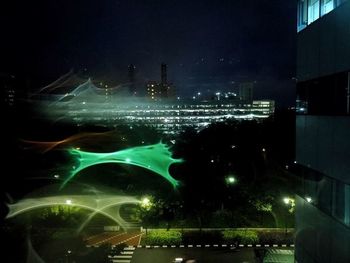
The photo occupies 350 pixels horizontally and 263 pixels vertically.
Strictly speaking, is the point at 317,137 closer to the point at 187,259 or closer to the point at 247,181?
the point at 187,259

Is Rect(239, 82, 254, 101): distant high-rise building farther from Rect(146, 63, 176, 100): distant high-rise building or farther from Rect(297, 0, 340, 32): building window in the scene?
Rect(297, 0, 340, 32): building window

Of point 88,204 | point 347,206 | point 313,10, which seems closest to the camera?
point 347,206

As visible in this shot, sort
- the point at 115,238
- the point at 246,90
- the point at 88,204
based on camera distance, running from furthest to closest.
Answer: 1. the point at 246,90
2. the point at 88,204
3. the point at 115,238

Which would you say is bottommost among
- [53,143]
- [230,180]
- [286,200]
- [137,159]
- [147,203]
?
[147,203]

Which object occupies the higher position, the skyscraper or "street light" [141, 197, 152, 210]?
the skyscraper

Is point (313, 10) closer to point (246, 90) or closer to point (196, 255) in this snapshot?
point (196, 255)

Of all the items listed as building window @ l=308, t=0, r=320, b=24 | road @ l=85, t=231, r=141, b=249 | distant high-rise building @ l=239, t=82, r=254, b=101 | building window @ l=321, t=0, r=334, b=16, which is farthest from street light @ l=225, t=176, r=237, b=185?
distant high-rise building @ l=239, t=82, r=254, b=101

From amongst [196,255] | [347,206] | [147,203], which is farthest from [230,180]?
A: [347,206]
